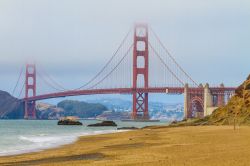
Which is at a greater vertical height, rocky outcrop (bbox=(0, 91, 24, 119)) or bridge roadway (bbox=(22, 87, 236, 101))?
bridge roadway (bbox=(22, 87, 236, 101))

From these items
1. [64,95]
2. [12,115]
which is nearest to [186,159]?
[64,95]

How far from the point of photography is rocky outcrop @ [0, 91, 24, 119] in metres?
130

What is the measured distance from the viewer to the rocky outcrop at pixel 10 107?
130 metres

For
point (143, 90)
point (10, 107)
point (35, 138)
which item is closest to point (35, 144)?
point (35, 138)

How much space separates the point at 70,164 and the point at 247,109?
2604 centimetres

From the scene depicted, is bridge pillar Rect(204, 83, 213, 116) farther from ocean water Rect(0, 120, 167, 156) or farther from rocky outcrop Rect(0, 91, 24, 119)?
rocky outcrop Rect(0, 91, 24, 119)

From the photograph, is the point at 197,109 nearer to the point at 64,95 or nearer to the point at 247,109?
the point at 64,95

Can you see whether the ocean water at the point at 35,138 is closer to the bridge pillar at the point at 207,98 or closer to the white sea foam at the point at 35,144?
the white sea foam at the point at 35,144

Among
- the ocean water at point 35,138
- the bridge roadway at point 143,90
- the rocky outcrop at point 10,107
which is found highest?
the bridge roadway at point 143,90

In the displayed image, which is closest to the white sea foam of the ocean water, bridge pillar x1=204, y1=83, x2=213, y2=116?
the ocean water

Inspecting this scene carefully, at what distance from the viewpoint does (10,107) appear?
5359 inches

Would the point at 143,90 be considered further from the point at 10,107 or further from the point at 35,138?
the point at 35,138

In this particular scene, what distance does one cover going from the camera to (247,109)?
38.0 metres

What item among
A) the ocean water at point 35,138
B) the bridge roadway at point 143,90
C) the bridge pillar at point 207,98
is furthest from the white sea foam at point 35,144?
A: the bridge roadway at point 143,90
